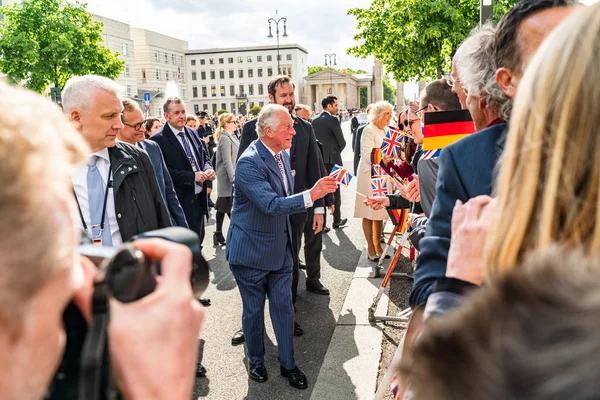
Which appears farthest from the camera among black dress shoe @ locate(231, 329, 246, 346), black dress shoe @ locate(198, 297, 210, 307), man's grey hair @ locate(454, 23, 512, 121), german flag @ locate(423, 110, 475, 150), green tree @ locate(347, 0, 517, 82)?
green tree @ locate(347, 0, 517, 82)

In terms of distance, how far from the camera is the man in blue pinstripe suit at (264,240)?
3766mm

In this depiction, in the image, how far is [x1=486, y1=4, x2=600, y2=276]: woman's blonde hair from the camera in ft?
2.71

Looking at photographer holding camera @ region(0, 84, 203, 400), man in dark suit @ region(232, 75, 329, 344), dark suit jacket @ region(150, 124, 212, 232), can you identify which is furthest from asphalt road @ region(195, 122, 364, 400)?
photographer holding camera @ region(0, 84, 203, 400)

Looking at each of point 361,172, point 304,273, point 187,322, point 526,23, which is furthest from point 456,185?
point 361,172

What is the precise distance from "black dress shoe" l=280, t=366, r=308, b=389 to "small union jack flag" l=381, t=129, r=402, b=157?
210cm

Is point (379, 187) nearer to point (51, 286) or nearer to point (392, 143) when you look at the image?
point (392, 143)

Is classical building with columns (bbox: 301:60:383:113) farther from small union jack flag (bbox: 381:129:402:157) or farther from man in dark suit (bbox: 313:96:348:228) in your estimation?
small union jack flag (bbox: 381:129:402:157)

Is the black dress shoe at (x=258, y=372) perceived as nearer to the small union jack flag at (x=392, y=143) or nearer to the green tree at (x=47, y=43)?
the small union jack flag at (x=392, y=143)

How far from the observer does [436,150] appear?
8.05 ft

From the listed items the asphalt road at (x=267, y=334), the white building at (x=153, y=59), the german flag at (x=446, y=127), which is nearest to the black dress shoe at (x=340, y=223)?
the asphalt road at (x=267, y=334)

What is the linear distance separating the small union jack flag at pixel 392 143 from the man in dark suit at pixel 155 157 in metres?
1.96

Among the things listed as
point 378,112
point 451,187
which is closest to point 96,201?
point 451,187

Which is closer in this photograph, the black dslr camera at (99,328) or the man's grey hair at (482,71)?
the black dslr camera at (99,328)

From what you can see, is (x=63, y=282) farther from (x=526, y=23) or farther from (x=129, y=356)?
(x=526, y=23)
